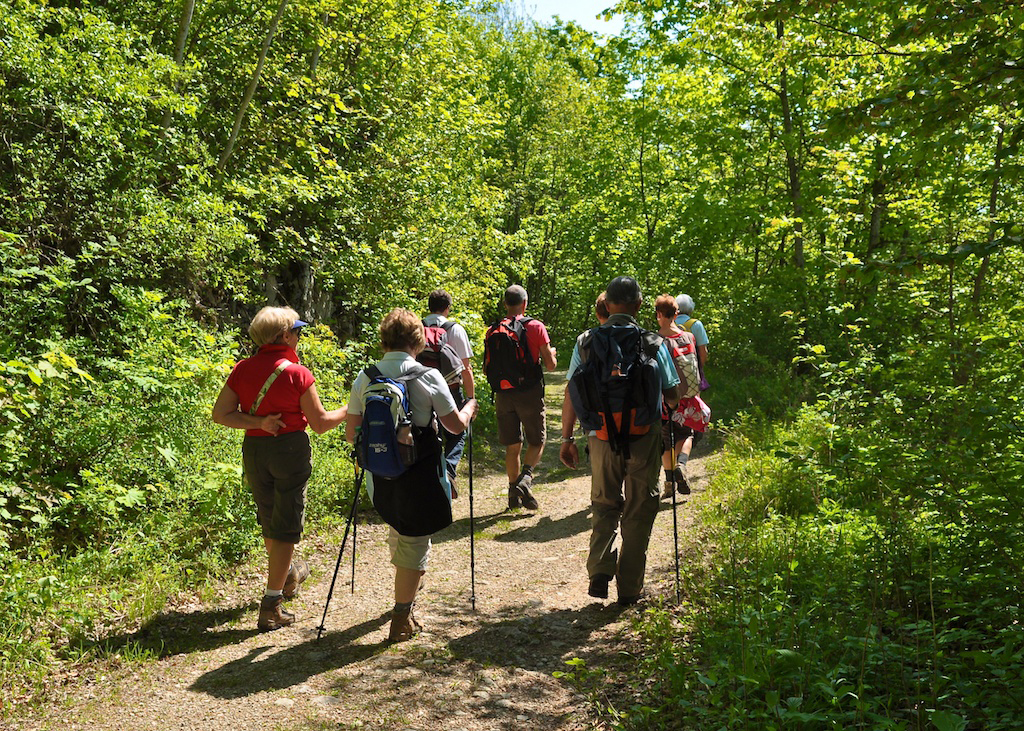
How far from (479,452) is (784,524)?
6043 mm

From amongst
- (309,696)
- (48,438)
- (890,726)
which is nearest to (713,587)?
(890,726)

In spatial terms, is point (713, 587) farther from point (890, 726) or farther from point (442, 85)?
point (442, 85)

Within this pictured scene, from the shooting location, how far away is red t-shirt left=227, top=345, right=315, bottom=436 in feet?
16.0

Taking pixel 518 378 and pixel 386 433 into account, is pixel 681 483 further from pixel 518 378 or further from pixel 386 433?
pixel 386 433

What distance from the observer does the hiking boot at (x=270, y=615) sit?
518 centimetres

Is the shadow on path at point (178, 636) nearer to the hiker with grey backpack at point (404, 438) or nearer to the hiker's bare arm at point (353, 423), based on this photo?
the hiker with grey backpack at point (404, 438)

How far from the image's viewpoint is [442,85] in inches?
550

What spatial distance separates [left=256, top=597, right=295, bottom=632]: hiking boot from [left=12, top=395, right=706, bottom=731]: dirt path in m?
0.08

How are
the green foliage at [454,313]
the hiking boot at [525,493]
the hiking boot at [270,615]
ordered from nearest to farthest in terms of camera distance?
the green foliage at [454,313]
the hiking boot at [270,615]
the hiking boot at [525,493]

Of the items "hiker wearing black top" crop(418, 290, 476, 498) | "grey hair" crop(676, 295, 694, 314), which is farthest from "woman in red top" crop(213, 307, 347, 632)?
"grey hair" crop(676, 295, 694, 314)

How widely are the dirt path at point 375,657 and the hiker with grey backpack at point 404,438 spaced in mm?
632

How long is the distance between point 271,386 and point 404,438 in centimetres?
102

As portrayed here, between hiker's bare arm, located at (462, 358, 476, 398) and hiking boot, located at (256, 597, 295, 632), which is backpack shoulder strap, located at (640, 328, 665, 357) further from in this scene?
hiking boot, located at (256, 597, 295, 632)

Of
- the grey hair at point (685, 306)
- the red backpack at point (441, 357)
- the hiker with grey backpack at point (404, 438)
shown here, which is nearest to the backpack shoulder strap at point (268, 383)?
the hiker with grey backpack at point (404, 438)
